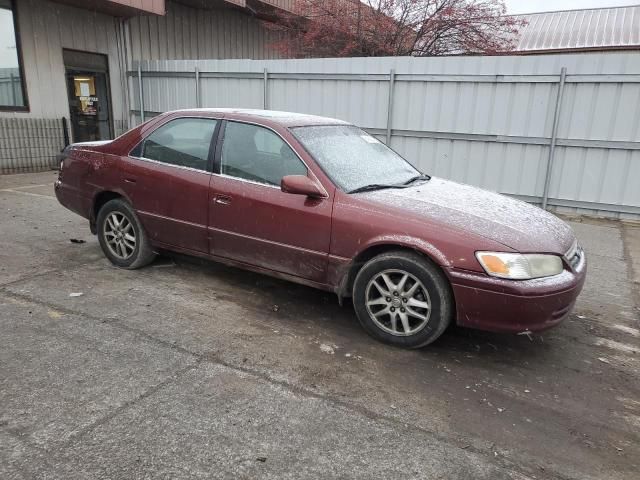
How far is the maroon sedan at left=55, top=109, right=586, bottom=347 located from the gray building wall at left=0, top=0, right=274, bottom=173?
22.0 feet

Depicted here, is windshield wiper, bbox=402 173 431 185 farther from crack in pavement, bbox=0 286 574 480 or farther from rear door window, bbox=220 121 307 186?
crack in pavement, bbox=0 286 574 480

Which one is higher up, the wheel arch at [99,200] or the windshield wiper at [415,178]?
the windshield wiper at [415,178]

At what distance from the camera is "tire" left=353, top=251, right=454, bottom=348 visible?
3.30m

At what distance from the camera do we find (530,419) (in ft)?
9.14

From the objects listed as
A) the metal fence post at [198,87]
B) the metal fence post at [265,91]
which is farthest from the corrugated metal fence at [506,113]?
the metal fence post at [198,87]

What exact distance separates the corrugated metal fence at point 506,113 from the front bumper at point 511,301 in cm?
583

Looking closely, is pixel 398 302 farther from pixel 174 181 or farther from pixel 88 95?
pixel 88 95

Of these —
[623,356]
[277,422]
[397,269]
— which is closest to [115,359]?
[277,422]

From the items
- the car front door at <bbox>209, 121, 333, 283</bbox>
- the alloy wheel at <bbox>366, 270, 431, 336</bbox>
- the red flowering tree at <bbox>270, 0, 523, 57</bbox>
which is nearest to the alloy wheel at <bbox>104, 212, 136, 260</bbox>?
the car front door at <bbox>209, 121, 333, 283</bbox>

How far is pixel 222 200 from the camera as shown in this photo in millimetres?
4109

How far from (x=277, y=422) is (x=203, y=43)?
1448 centimetres

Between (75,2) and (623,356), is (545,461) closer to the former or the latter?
(623,356)

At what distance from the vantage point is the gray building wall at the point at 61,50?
33.9 feet

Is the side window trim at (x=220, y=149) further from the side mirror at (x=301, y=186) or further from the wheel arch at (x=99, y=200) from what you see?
the wheel arch at (x=99, y=200)
